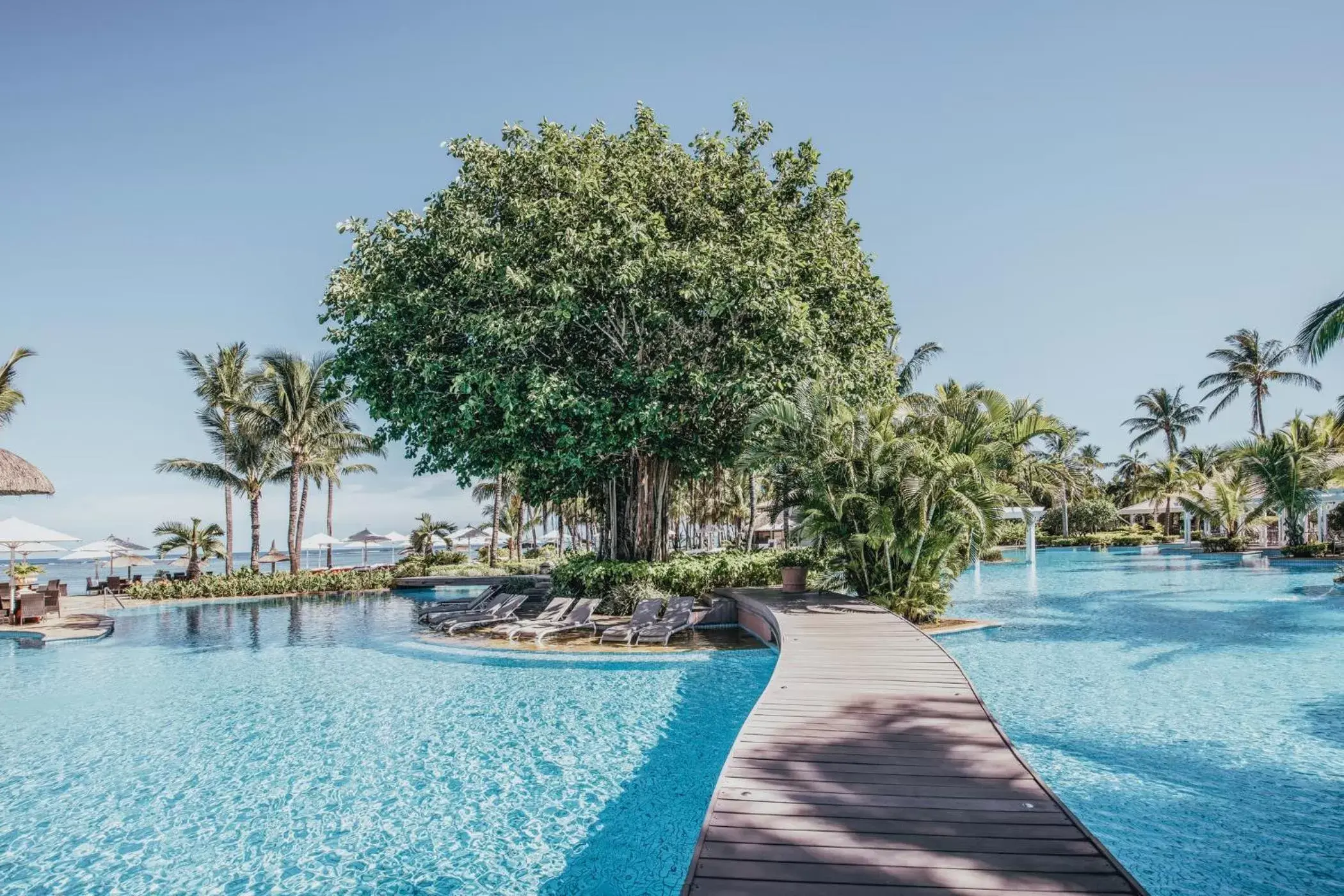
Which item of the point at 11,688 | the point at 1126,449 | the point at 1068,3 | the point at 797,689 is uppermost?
the point at 1068,3

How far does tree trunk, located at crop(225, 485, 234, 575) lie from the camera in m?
27.1

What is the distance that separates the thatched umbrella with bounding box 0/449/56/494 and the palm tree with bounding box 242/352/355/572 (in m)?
8.13

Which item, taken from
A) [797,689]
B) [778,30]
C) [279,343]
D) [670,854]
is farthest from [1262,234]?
[279,343]

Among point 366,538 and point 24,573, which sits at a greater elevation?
point 366,538

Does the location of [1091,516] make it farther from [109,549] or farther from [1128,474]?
[109,549]

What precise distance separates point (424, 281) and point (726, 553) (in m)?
10.0

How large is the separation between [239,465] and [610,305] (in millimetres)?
20468

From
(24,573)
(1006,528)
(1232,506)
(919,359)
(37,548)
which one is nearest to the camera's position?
(1006,528)

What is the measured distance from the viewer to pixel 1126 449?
62.2 m

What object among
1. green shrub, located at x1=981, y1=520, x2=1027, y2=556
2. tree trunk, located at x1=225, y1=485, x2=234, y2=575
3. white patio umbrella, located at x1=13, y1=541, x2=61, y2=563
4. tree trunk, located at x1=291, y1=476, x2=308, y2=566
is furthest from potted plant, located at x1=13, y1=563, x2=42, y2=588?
green shrub, located at x1=981, y1=520, x2=1027, y2=556

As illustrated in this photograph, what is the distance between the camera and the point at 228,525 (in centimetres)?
2766

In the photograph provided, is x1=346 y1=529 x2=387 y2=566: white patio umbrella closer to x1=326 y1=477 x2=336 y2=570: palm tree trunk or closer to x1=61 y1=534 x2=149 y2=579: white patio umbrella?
x1=326 y1=477 x2=336 y2=570: palm tree trunk

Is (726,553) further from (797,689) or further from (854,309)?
(797,689)

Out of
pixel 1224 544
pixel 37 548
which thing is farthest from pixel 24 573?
pixel 1224 544
